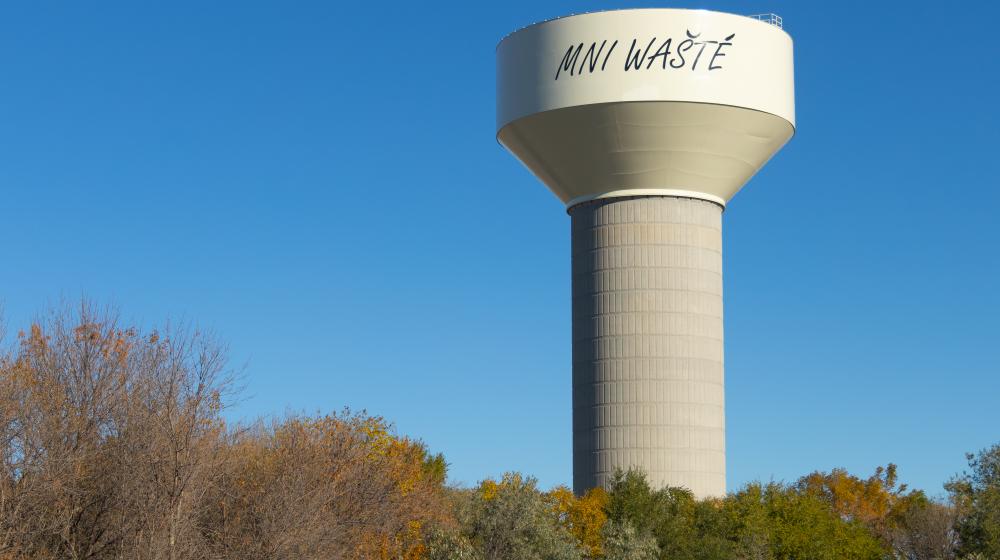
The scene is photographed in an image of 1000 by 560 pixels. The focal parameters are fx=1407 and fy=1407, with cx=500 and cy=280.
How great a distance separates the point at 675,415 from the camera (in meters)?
42.9

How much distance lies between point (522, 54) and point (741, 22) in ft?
22.0

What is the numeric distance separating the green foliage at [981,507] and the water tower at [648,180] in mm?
9524

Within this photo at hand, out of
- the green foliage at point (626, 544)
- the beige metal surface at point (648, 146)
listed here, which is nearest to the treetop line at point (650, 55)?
the beige metal surface at point (648, 146)

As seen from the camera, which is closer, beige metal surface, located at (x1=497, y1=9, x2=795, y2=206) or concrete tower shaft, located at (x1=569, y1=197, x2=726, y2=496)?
beige metal surface, located at (x1=497, y1=9, x2=795, y2=206)

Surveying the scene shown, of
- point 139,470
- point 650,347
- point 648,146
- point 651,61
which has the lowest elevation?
point 139,470

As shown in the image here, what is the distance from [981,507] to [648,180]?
54.0 feet

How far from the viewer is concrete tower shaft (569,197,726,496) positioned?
4300 cm

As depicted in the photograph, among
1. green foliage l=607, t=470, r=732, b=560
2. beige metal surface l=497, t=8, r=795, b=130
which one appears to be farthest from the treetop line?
green foliage l=607, t=470, r=732, b=560

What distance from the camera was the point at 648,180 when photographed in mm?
43062

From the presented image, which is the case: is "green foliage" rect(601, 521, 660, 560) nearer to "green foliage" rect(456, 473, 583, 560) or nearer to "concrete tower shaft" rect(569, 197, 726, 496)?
"green foliage" rect(456, 473, 583, 560)

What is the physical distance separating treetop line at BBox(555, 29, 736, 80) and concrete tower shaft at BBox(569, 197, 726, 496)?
4.50 metres

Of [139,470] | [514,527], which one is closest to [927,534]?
[514,527]

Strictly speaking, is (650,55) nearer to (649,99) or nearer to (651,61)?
(651,61)

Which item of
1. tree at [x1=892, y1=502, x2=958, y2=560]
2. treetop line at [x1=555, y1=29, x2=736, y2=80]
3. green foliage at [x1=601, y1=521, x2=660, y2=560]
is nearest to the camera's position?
green foliage at [x1=601, y1=521, x2=660, y2=560]
